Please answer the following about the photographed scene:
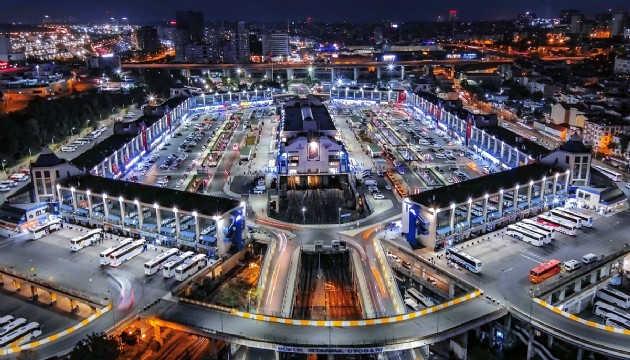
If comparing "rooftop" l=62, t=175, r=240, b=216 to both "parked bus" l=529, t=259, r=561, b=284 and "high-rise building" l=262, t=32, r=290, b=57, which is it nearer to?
"parked bus" l=529, t=259, r=561, b=284

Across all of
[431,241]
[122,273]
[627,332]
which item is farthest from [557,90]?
[122,273]

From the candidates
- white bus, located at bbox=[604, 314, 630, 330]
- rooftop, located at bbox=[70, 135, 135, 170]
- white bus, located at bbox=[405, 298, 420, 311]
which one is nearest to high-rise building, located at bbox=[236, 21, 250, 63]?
rooftop, located at bbox=[70, 135, 135, 170]

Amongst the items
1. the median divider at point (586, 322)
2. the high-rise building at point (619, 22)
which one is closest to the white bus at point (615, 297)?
the median divider at point (586, 322)

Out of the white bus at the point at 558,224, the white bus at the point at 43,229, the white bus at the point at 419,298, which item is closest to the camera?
the white bus at the point at 419,298

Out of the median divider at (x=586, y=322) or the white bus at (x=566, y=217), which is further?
the white bus at (x=566, y=217)

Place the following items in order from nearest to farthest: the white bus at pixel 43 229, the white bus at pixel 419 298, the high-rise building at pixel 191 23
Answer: the white bus at pixel 419 298 < the white bus at pixel 43 229 < the high-rise building at pixel 191 23

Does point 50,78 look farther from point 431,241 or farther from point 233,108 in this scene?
point 431,241

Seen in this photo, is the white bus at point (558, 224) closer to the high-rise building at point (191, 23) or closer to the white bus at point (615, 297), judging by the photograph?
the white bus at point (615, 297)

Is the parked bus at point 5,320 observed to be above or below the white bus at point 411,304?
above
